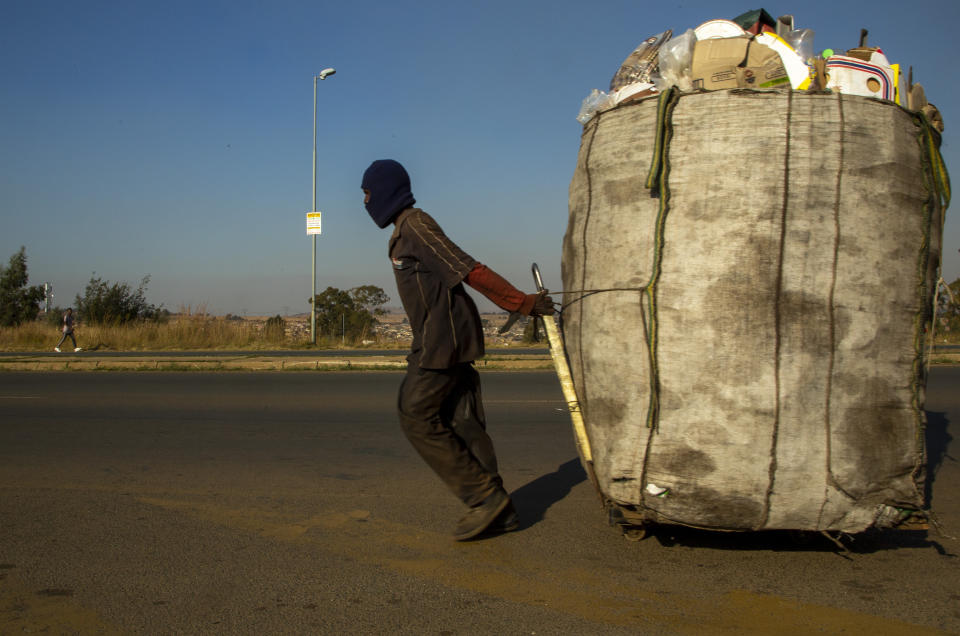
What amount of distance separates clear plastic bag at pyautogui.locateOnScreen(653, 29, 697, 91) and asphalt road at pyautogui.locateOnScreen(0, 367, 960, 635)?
1.98m

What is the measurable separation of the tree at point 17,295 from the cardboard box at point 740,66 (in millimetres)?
33448

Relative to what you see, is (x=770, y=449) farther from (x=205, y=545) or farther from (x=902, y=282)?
(x=205, y=545)

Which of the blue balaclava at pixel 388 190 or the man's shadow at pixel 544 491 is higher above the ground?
the blue balaclava at pixel 388 190

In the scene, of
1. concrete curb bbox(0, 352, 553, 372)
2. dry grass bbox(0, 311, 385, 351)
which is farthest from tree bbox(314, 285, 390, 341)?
concrete curb bbox(0, 352, 553, 372)

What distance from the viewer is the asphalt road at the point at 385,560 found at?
2.65 m

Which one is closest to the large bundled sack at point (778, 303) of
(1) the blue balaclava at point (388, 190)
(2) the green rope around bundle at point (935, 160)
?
(2) the green rope around bundle at point (935, 160)

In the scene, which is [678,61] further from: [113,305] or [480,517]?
[113,305]

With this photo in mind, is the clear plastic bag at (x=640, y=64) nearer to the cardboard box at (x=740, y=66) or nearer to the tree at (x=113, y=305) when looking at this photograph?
the cardboard box at (x=740, y=66)

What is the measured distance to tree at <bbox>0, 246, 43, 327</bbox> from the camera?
1207 inches

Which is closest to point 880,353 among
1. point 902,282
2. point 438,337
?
point 902,282

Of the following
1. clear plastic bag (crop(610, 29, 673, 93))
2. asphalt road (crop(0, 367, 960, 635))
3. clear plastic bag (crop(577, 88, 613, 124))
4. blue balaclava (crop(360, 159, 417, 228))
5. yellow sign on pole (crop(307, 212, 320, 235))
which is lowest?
asphalt road (crop(0, 367, 960, 635))

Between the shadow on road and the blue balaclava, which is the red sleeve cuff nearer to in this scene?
the blue balaclava

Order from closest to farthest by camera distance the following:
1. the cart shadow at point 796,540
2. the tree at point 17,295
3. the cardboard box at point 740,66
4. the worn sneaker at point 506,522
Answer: the cardboard box at point 740,66
the cart shadow at point 796,540
the worn sneaker at point 506,522
the tree at point 17,295

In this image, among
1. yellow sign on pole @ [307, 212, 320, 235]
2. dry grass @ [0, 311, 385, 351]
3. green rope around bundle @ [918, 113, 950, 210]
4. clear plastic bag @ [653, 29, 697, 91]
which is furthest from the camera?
dry grass @ [0, 311, 385, 351]
